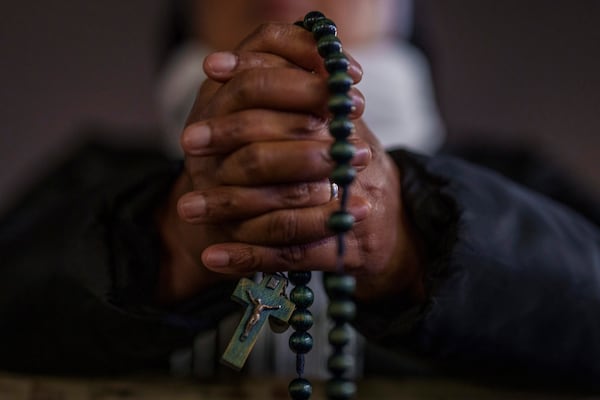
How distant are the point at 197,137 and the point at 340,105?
0.08 metres

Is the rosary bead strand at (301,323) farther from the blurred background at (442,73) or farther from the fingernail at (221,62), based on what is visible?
the blurred background at (442,73)

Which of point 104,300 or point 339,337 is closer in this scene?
point 339,337

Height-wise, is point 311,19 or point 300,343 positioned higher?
point 311,19

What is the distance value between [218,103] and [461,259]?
165 mm

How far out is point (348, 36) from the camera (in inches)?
32.0

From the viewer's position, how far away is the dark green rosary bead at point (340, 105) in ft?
1.06

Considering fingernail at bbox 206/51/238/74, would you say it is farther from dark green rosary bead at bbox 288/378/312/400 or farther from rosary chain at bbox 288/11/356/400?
dark green rosary bead at bbox 288/378/312/400

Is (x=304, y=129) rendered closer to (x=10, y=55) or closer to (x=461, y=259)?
(x=461, y=259)

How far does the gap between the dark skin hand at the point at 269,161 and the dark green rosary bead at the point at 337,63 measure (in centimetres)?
2

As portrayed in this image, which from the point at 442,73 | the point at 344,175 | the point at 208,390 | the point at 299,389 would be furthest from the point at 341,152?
the point at 442,73

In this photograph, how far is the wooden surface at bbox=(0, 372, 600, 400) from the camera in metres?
0.49

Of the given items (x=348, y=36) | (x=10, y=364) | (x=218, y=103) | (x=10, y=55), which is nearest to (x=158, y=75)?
(x=348, y=36)

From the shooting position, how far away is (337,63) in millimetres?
327

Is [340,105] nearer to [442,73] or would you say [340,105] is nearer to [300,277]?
[300,277]
